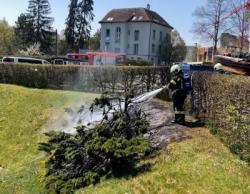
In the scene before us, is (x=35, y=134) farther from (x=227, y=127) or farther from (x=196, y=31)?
(x=196, y=31)

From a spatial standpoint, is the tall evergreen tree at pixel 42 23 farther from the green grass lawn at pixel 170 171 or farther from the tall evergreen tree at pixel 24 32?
the green grass lawn at pixel 170 171

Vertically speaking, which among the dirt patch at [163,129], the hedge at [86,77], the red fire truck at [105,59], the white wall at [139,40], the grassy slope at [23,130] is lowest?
the grassy slope at [23,130]

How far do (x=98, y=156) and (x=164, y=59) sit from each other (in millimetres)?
63487

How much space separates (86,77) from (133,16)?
52.7 meters

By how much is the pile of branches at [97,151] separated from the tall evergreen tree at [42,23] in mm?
67154

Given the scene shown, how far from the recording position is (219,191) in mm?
5781

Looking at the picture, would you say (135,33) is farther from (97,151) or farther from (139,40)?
(97,151)

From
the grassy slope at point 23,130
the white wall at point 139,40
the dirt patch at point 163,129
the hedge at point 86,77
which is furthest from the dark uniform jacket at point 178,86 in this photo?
the white wall at point 139,40

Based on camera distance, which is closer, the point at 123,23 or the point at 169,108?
the point at 169,108

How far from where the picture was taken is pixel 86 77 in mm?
18594

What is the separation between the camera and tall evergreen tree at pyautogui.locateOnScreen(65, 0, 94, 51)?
72562 millimetres

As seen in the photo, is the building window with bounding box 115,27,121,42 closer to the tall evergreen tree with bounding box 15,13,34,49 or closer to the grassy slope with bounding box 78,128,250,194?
the tall evergreen tree with bounding box 15,13,34,49

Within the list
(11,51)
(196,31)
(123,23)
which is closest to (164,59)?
(123,23)

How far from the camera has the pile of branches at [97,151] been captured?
7.15 metres
